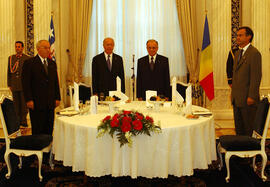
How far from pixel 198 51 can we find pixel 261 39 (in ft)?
4.80

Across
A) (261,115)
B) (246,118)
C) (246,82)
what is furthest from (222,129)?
(261,115)

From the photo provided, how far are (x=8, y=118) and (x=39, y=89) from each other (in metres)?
0.72

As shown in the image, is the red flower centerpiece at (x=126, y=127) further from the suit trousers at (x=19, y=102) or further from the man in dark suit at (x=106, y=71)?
the suit trousers at (x=19, y=102)

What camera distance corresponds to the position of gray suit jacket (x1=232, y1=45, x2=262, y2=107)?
402 centimetres

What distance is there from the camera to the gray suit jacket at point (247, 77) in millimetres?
4020

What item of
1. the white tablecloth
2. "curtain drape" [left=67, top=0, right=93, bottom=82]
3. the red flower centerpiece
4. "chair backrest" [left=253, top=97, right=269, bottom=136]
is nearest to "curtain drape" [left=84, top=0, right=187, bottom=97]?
"curtain drape" [left=67, top=0, right=93, bottom=82]

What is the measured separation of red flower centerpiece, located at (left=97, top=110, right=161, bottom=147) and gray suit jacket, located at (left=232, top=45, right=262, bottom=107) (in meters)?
1.87

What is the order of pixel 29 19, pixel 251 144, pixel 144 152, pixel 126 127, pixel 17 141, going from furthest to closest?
pixel 29 19, pixel 17 141, pixel 251 144, pixel 144 152, pixel 126 127

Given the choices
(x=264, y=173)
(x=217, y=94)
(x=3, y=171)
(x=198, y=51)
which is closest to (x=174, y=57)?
(x=198, y=51)

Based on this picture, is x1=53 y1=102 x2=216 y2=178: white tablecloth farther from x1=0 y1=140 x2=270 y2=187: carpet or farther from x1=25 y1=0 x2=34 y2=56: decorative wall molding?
x1=25 y1=0 x2=34 y2=56: decorative wall molding

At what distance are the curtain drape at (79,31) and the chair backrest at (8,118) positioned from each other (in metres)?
3.88

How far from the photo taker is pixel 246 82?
4.15 metres

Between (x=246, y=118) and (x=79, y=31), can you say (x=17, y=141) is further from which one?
(x=79, y=31)

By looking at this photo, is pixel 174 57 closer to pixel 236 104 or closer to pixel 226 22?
pixel 226 22
